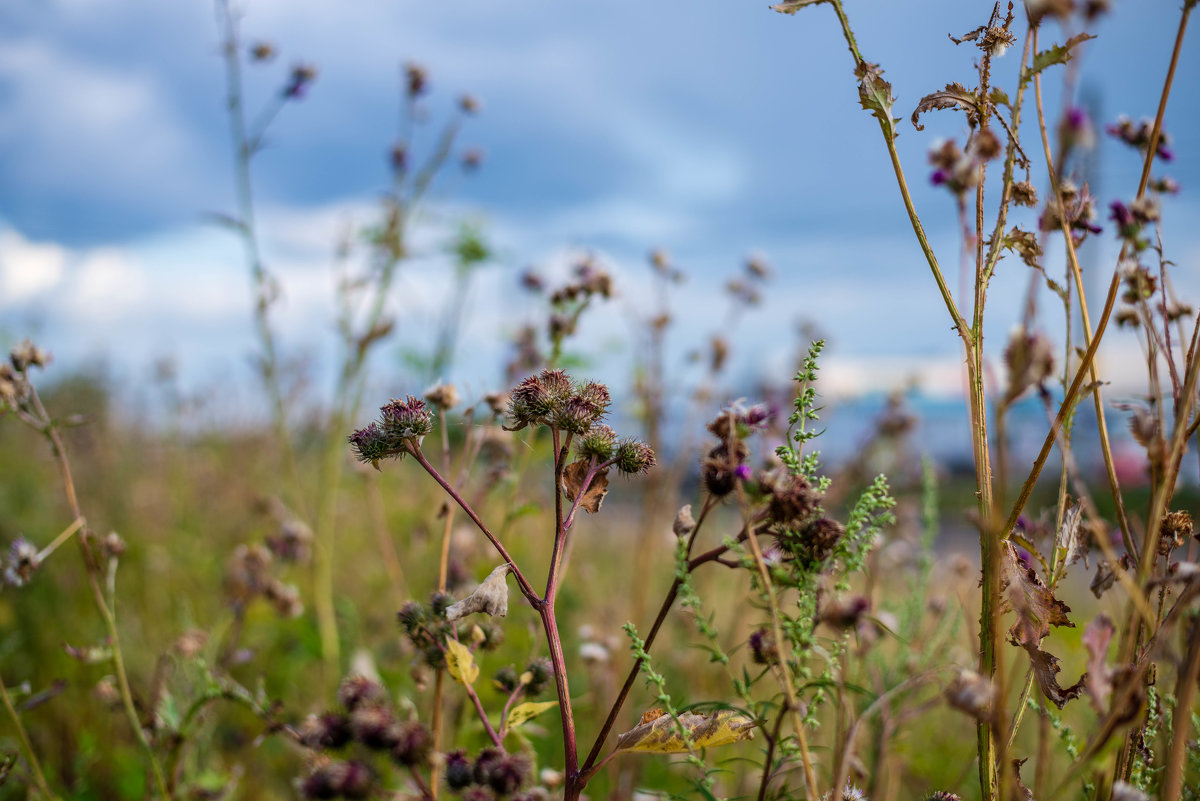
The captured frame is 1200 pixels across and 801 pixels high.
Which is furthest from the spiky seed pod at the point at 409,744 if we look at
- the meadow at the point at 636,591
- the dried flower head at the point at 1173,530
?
the dried flower head at the point at 1173,530

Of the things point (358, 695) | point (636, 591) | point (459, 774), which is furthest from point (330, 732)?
point (636, 591)

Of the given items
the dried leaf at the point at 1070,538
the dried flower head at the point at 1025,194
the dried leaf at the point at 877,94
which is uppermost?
the dried leaf at the point at 877,94

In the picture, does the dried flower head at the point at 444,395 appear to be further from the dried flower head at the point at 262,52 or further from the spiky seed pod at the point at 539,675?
the dried flower head at the point at 262,52

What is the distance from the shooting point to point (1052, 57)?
120cm

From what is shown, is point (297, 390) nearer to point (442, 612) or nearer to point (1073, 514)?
point (442, 612)

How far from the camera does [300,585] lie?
4535 millimetres

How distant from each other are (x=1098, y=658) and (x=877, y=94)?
2.95 ft

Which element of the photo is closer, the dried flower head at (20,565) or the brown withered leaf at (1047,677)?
the brown withered leaf at (1047,677)

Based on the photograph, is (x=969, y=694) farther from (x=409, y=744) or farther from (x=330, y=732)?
(x=330, y=732)

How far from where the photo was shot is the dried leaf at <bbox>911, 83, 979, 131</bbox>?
1.33 meters

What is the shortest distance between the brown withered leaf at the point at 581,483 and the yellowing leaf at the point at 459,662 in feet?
0.97

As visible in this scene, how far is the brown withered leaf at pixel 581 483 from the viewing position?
1.29 meters

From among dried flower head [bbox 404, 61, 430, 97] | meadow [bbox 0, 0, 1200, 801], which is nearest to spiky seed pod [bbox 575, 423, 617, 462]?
meadow [bbox 0, 0, 1200, 801]

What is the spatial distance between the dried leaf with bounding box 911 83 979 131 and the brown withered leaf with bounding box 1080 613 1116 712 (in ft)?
2.78
